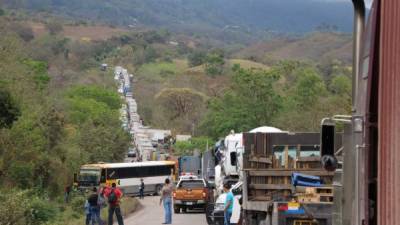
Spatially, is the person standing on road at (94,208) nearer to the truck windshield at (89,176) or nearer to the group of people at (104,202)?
the group of people at (104,202)

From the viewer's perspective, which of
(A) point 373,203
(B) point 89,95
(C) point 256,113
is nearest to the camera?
(A) point 373,203

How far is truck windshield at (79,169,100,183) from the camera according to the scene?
207 ft

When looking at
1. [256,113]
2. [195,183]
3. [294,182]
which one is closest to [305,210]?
[294,182]

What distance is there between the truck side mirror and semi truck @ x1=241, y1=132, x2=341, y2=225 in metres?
6.02

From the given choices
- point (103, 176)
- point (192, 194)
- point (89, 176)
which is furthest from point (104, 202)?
point (103, 176)

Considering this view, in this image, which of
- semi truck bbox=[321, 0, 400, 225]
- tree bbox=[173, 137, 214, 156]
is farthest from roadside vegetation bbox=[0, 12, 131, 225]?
tree bbox=[173, 137, 214, 156]

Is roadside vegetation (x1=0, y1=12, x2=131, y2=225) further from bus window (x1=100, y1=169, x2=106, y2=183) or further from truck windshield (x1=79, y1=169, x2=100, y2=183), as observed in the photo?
bus window (x1=100, y1=169, x2=106, y2=183)

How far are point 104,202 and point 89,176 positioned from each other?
114ft

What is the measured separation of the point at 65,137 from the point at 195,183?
23053mm

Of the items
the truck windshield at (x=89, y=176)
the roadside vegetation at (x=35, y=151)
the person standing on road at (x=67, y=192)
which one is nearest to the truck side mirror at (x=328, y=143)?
the roadside vegetation at (x=35, y=151)

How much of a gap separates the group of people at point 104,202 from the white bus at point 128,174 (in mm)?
32895

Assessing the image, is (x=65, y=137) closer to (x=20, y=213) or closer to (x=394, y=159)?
(x=20, y=213)

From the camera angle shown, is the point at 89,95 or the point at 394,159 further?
the point at 89,95

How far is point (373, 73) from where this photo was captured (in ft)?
27.6
